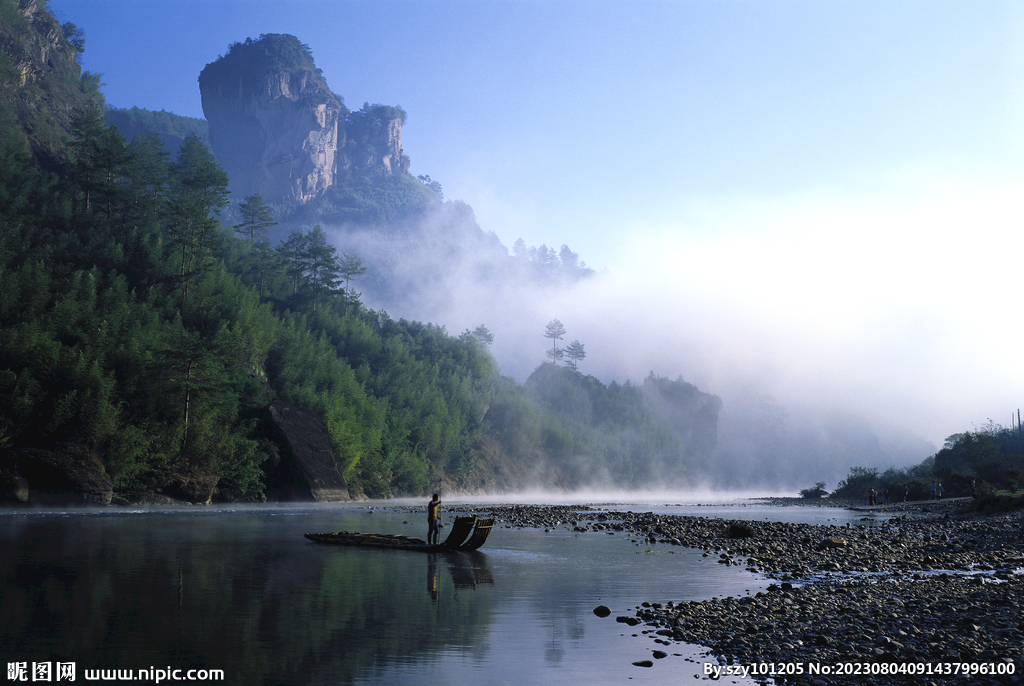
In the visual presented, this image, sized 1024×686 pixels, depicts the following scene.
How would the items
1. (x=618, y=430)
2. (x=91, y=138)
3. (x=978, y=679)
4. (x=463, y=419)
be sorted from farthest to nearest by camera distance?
(x=618, y=430), (x=463, y=419), (x=91, y=138), (x=978, y=679)

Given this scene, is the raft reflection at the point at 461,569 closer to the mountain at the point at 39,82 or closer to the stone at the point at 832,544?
the stone at the point at 832,544

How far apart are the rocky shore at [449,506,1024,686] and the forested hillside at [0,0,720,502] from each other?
143 ft

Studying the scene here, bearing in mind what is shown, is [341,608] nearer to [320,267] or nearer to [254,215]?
[320,267]

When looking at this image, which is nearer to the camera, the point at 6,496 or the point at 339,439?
the point at 6,496

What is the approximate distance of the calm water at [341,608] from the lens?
9.29 meters

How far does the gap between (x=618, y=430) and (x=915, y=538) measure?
138 m

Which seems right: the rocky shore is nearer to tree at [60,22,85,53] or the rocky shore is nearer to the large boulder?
the large boulder

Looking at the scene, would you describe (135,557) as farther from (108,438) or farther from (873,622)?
(108,438)

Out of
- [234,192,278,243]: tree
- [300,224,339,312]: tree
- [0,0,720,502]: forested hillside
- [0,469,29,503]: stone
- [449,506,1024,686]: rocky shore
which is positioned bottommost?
[0,469,29,503]: stone

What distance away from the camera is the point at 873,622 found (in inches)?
459

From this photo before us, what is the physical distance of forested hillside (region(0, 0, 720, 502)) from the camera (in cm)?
4525

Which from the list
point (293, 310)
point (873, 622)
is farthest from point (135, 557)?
point (293, 310)

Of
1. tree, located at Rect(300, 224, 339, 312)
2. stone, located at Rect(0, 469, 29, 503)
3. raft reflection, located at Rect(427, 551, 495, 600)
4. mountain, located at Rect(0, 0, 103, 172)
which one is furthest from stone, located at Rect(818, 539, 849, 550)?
tree, located at Rect(300, 224, 339, 312)

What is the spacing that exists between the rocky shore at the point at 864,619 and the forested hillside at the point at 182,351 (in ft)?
143
